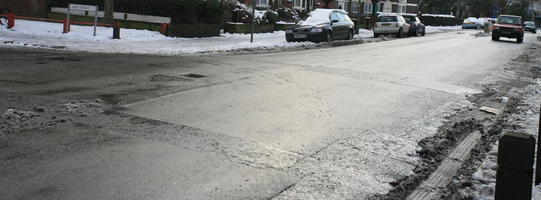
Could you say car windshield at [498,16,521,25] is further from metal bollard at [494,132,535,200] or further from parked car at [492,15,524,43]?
metal bollard at [494,132,535,200]

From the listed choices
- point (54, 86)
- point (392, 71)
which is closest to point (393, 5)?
point (392, 71)

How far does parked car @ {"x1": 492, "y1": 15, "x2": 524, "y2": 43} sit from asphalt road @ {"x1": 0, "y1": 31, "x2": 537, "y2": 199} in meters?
21.7

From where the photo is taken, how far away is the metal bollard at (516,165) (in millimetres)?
3396

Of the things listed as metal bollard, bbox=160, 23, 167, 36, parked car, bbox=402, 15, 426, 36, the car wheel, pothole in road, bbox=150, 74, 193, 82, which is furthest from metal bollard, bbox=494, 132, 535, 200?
parked car, bbox=402, 15, 426, 36

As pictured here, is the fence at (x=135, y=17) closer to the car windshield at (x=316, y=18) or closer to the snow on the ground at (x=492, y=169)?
the car windshield at (x=316, y=18)

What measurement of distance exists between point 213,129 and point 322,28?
17.0m

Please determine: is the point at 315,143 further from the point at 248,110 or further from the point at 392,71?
the point at 392,71

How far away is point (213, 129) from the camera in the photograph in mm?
6082

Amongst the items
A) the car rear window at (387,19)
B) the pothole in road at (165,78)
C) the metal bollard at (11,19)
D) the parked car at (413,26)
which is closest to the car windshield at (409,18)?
the parked car at (413,26)

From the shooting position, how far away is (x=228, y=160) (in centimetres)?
491

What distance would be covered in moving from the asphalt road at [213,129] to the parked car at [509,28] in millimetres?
21706

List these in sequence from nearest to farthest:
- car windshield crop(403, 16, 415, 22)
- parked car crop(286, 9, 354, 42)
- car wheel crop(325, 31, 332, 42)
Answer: parked car crop(286, 9, 354, 42) → car wheel crop(325, 31, 332, 42) → car windshield crop(403, 16, 415, 22)

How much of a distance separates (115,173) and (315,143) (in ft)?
7.41

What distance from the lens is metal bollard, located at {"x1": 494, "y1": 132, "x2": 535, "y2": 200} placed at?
3.40m
